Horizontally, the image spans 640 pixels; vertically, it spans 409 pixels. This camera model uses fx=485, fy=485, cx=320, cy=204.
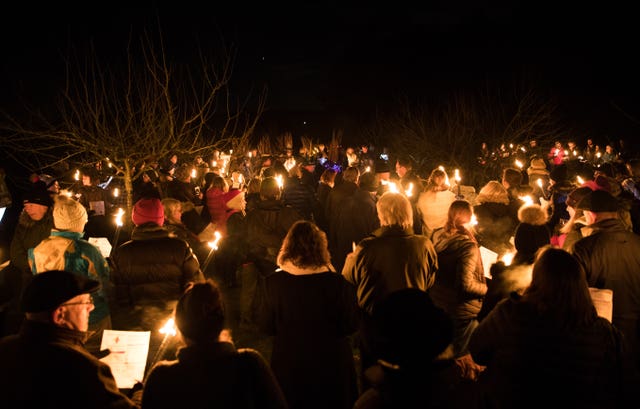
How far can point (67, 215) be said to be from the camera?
13.6 ft

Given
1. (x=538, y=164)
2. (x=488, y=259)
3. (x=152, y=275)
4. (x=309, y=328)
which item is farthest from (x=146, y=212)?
(x=538, y=164)

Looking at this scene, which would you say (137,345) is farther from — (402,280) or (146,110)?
(146,110)

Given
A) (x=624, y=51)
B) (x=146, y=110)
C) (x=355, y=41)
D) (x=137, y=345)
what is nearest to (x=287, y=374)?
(x=137, y=345)

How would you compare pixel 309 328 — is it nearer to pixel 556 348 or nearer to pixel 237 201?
pixel 556 348

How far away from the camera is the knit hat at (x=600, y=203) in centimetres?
429

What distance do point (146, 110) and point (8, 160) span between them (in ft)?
34.7

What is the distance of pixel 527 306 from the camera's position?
266 cm

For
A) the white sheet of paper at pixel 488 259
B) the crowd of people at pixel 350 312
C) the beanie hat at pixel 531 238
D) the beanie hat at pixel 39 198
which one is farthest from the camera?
the beanie hat at pixel 39 198

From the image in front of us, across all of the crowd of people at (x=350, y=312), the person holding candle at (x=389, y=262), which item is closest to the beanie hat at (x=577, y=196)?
the crowd of people at (x=350, y=312)

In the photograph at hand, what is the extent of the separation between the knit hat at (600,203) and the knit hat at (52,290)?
408 cm

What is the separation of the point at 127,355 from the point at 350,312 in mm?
1457

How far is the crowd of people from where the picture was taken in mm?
2129

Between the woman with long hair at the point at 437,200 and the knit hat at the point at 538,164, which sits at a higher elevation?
the knit hat at the point at 538,164

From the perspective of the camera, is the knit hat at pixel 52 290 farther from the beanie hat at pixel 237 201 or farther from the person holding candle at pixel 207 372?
the beanie hat at pixel 237 201
